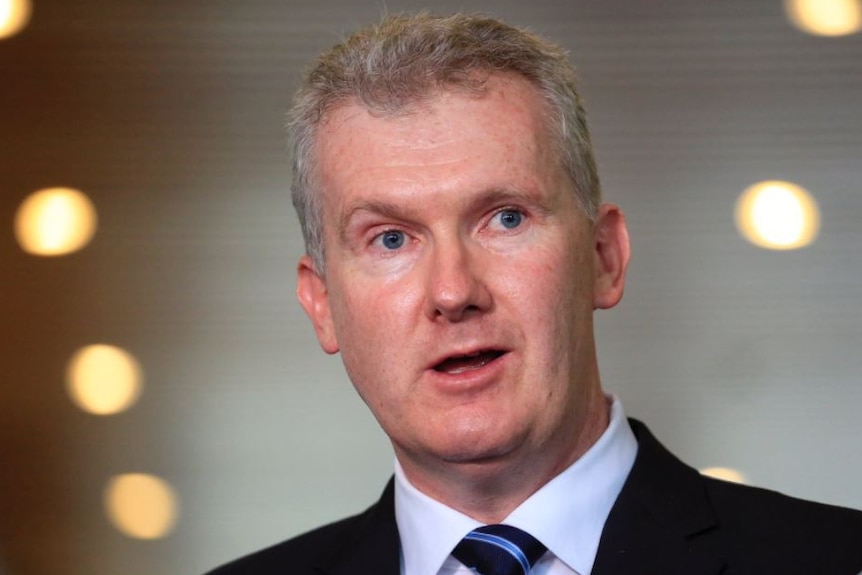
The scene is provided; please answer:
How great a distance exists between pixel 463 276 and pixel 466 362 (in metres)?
0.11

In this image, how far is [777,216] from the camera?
285cm

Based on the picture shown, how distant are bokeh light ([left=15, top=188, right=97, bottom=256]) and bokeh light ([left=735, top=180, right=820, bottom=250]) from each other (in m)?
1.19

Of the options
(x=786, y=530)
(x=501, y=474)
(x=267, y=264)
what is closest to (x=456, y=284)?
(x=501, y=474)

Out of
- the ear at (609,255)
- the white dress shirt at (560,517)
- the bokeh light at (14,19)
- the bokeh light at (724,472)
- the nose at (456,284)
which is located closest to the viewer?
the nose at (456,284)

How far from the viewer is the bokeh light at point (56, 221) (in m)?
2.92

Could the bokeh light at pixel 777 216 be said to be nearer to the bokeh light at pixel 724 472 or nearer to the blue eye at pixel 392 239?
the bokeh light at pixel 724 472

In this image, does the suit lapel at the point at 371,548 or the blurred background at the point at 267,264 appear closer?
the suit lapel at the point at 371,548

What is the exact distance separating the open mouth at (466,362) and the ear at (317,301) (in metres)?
0.28

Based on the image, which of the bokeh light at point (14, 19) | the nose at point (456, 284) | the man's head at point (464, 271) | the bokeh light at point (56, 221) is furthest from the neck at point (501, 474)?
the bokeh light at point (14, 19)

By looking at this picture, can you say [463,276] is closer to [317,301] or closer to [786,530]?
[317,301]

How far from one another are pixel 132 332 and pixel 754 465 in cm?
116

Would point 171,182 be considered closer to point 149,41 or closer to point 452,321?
point 149,41

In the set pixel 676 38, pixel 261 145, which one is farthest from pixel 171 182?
pixel 676 38

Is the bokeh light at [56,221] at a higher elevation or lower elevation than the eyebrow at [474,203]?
lower
